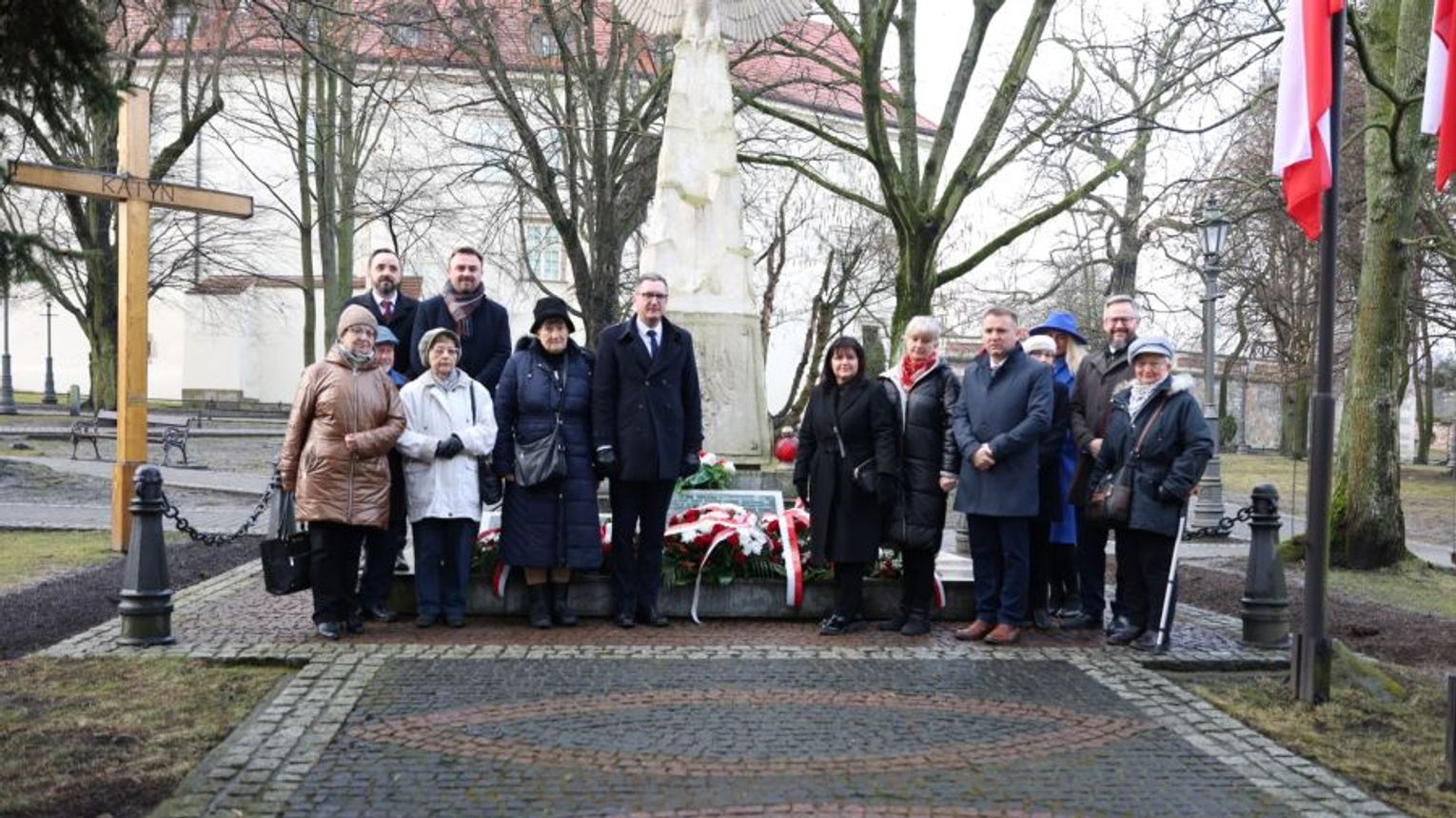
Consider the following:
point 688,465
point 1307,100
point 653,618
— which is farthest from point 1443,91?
point 653,618

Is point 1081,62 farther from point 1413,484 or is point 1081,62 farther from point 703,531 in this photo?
point 1413,484

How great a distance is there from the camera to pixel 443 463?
830 cm

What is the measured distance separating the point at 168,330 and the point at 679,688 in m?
49.4

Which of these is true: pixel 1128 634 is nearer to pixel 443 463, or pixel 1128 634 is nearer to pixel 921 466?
pixel 921 466

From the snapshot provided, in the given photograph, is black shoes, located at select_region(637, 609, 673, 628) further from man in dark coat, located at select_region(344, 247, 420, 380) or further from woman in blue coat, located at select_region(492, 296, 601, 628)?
man in dark coat, located at select_region(344, 247, 420, 380)

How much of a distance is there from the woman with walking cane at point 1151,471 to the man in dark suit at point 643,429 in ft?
8.26

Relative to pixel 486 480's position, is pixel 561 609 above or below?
below

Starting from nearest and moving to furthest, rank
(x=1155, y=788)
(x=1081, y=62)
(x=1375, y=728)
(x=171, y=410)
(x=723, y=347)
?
(x=1155, y=788), (x=1375, y=728), (x=723, y=347), (x=1081, y=62), (x=171, y=410)

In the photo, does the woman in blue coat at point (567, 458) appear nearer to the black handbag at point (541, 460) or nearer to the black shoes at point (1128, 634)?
the black handbag at point (541, 460)

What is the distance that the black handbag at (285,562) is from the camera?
7.80 metres

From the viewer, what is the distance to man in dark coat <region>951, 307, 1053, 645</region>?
26.9 feet

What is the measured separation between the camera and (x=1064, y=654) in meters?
7.98

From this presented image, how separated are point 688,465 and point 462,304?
1783mm

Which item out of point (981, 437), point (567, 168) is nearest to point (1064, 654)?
point (981, 437)
